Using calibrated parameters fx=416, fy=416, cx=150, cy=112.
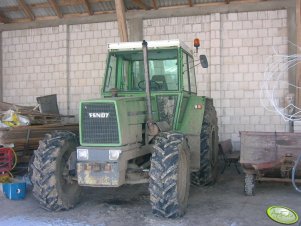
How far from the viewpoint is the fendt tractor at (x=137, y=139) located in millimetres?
5273

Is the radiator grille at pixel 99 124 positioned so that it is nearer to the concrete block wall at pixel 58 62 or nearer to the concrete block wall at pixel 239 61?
the concrete block wall at pixel 239 61

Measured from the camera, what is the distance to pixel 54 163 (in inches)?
223

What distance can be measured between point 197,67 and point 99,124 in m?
6.43

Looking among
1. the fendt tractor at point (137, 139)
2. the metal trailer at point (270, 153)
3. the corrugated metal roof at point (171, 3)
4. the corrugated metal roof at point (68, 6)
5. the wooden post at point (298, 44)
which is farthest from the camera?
the corrugated metal roof at point (68, 6)

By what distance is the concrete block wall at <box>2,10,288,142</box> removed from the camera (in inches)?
434

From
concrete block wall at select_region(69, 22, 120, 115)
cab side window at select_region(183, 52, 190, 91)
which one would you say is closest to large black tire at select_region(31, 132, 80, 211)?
cab side window at select_region(183, 52, 190, 91)

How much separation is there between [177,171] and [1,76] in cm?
982

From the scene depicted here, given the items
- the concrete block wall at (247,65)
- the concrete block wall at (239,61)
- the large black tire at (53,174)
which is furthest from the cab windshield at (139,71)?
the concrete block wall at (247,65)

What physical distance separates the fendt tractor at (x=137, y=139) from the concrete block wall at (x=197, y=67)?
4.13 meters

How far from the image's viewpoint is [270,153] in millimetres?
6566

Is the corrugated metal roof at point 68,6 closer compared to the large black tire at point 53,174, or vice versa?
the large black tire at point 53,174

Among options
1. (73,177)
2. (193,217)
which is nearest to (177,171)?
(193,217)

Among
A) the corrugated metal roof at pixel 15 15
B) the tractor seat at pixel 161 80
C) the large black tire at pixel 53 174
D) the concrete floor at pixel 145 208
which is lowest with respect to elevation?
the concrete floor at pixel 145 208

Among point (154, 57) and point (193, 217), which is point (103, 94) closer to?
point (154, 57)
